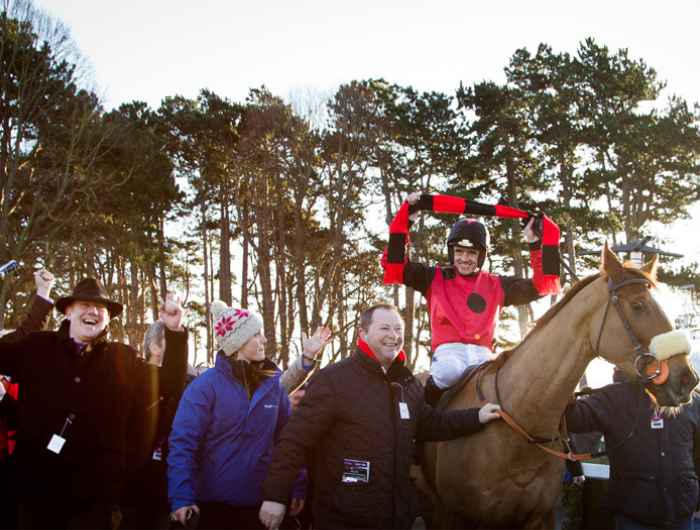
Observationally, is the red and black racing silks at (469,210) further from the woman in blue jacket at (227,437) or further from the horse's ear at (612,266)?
the woman in blue jacket at (227,437)

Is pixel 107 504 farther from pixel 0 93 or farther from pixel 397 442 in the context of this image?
pixel 0 93

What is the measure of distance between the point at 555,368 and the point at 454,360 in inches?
35.8

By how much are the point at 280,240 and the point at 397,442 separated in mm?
20047

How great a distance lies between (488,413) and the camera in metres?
3.81

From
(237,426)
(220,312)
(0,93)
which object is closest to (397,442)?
(237,426)

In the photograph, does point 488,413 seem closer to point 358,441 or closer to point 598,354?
point 598,354

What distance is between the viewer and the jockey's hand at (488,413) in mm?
3797

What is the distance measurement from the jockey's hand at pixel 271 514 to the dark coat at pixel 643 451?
2142mm

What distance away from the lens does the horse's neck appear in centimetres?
377

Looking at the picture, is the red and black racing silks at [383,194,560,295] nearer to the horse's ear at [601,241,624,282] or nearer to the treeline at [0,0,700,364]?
the horse's ear at [601,241,624,282]

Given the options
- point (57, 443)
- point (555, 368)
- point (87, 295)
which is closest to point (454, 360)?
point (555, 368)

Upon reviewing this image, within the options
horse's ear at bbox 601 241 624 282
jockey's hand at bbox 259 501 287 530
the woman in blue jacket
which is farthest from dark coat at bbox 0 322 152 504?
horse's ear at bbox 601 241 624 282

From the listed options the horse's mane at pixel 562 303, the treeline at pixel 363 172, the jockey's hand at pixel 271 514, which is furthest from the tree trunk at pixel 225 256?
the jockey's hand at pixel 271 514

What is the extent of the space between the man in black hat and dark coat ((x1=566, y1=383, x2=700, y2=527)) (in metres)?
2.95
